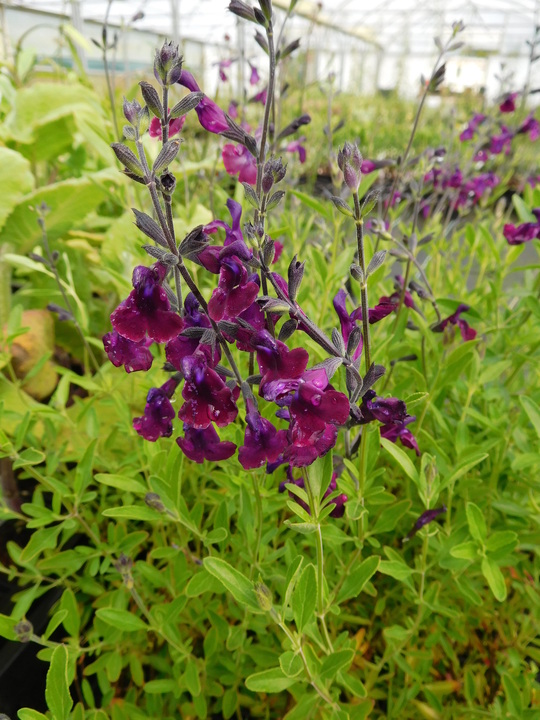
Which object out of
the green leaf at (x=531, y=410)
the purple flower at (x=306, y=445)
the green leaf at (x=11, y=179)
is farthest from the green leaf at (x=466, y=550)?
the green leaf at (x=11, y=179)

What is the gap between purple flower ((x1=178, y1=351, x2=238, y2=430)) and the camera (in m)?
0.52

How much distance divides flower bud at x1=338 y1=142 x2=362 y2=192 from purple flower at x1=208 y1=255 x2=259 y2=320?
0.47ft

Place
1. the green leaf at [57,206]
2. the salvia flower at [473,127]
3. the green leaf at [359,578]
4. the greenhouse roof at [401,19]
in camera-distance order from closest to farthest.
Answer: the green leaf at [359,578] → the green leaf at [57,206] → the salvia flower at [473,127] → the greenhouse roof at [401,19]

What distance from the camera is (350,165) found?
1.82 feet

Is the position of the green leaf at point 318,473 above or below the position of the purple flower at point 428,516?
above

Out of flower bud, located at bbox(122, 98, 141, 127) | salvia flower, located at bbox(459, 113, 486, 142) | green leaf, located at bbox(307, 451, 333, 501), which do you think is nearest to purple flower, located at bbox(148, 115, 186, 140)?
flower bud, located at bbox(122, 98, 141, 127)

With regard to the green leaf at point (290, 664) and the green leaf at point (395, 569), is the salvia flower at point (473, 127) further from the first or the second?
the green leaf at point (290, 664)

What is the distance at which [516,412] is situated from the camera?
40.4 inches

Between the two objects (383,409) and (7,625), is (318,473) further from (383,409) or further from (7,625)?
(7,625)

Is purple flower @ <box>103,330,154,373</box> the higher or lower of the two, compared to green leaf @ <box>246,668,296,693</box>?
higher

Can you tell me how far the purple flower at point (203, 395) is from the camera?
0.52 m

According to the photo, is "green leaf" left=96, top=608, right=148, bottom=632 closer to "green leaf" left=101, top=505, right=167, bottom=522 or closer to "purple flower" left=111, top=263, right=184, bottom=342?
"green leaf" left=101, top=505, right=167, bottom=522

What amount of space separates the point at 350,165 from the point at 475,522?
20.6 inches

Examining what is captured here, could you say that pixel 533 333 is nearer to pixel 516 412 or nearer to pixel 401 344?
pixel 516 412
